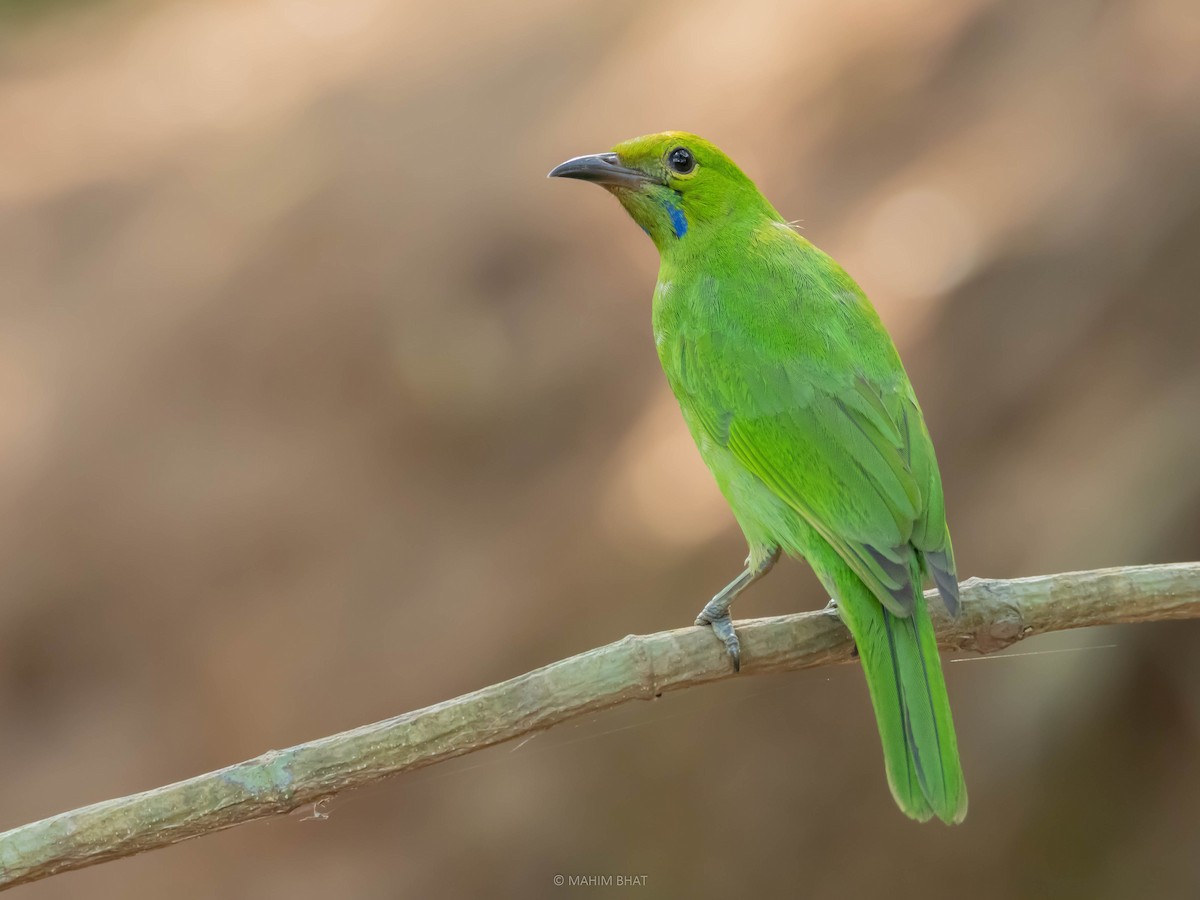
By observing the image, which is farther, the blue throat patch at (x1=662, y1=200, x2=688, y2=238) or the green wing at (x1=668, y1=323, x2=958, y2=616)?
the blue throat patch at (x1=662, y1=200, x2=688, y2=238)

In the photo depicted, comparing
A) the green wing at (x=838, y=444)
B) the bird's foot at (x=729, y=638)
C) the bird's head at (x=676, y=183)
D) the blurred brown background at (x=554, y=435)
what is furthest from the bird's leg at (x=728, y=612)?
the blurred brown background at (x=554, y=435)

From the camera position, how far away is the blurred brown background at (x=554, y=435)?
6.18 meters

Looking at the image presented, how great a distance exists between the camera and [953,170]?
7062mm

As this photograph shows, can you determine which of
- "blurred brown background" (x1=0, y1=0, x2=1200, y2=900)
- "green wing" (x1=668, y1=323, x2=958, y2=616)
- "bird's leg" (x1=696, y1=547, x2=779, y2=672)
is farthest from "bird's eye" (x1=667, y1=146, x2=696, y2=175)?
"blurred brown background" (x1=0, y1=0, x2=1200, y2=900)

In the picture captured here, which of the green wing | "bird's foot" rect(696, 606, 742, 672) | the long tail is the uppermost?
the green wing

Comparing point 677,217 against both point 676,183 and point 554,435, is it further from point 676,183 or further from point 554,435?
point 554,435

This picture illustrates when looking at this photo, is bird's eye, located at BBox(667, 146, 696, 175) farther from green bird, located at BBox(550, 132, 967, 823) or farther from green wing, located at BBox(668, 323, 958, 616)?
green wing, located at BBox(668, 323, 958, 616)

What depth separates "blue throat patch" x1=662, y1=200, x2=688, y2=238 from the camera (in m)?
4.25

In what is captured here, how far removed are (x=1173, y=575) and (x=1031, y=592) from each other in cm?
37

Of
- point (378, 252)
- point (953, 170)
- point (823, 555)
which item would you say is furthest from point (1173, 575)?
point (378, 252)

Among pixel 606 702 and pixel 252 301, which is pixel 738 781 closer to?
pixel 606 702

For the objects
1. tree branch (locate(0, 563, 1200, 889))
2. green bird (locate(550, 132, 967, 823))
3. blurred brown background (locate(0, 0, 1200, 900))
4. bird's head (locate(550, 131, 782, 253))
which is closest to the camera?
tree branch (locate(0, 563, 1200, 889))

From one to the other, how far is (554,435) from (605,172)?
10.6 ft

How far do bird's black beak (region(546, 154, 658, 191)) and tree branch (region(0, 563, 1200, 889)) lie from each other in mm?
1536
